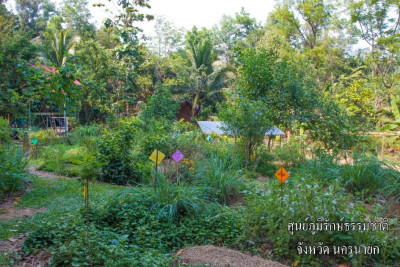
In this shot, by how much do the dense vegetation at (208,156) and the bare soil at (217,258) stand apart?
0.17 metres

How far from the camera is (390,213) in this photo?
5.03m

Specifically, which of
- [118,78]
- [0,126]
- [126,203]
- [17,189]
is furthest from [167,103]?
[126,203]

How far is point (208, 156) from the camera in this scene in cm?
823

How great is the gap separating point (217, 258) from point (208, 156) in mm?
4906

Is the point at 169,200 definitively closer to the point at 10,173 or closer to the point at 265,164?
the point at 10,173

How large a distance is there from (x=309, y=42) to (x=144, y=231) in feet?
72.8

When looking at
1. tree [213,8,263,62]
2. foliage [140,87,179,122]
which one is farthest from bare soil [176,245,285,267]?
tree [213,8,263,62]

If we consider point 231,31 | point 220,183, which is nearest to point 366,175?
point 220,183

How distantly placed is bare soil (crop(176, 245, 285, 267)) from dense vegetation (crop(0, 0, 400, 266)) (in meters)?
0.17

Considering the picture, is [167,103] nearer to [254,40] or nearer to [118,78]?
[118,78]

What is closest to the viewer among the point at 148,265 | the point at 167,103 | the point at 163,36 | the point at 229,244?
the point at 148,265

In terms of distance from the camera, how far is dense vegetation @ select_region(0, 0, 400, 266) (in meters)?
3.68

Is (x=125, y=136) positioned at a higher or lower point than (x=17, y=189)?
higher

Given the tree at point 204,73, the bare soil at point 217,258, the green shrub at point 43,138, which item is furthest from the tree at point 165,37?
the bare soil at point 217,258
